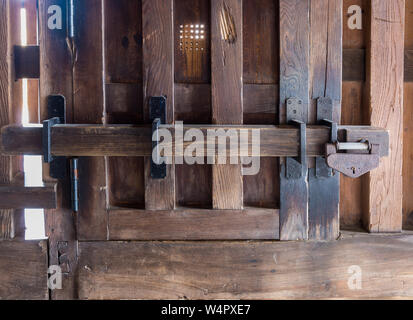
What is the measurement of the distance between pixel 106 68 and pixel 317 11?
122cm

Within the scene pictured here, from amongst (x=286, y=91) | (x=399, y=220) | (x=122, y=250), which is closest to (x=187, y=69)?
(x=286, y=91)

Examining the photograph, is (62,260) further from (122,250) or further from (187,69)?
(187,69)

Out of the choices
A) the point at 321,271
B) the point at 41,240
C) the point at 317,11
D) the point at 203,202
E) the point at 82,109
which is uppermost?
the point at 317,11

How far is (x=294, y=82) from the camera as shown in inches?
90.7

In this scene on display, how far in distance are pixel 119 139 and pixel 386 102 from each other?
150 centimetres

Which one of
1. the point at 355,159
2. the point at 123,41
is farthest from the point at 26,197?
the point at 355,159

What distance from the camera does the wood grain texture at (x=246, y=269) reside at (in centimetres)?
234

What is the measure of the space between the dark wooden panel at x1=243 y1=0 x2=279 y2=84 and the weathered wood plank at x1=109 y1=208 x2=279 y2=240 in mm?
763

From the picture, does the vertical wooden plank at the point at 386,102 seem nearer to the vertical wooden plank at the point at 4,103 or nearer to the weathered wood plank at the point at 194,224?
the weathered wood plank at the point at 194,224

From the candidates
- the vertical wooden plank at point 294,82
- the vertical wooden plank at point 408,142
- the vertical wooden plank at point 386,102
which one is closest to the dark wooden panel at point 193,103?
the vertical wooden plank at point 294,82

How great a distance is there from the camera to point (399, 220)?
2.39 metres

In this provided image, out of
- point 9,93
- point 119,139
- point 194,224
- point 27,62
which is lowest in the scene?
point 194,224

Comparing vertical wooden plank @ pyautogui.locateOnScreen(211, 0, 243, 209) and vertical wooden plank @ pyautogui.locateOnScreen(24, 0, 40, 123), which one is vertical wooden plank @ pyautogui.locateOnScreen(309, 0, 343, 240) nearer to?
vertical wooden plank @ pyautogui.locateOnScreen(211, 0, 243, 209)

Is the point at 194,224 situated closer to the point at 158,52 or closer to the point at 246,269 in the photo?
the point at 246,269
